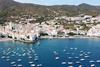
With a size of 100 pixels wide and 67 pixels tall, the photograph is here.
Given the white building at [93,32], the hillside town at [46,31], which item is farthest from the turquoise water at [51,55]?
the white building at [93,32]

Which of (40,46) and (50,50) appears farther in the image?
(40,46)

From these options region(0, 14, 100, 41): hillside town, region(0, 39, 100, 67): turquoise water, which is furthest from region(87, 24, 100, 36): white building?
region(0, 39, 100, 67): turquoise water

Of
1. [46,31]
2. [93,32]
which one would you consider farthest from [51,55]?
[93,32]

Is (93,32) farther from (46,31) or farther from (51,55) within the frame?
(51,55)

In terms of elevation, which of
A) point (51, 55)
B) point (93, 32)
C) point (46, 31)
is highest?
point (46, 31)

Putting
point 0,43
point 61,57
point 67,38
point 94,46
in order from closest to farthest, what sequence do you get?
point 61,57
point 94,46
point 0,43
point 67,38

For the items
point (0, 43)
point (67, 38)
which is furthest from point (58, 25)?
point (0, 43)

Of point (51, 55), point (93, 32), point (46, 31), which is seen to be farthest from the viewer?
point (46, 31)

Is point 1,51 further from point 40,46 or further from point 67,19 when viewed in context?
point 67,19

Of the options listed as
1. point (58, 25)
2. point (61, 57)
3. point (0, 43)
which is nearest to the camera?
point (61, 57)
